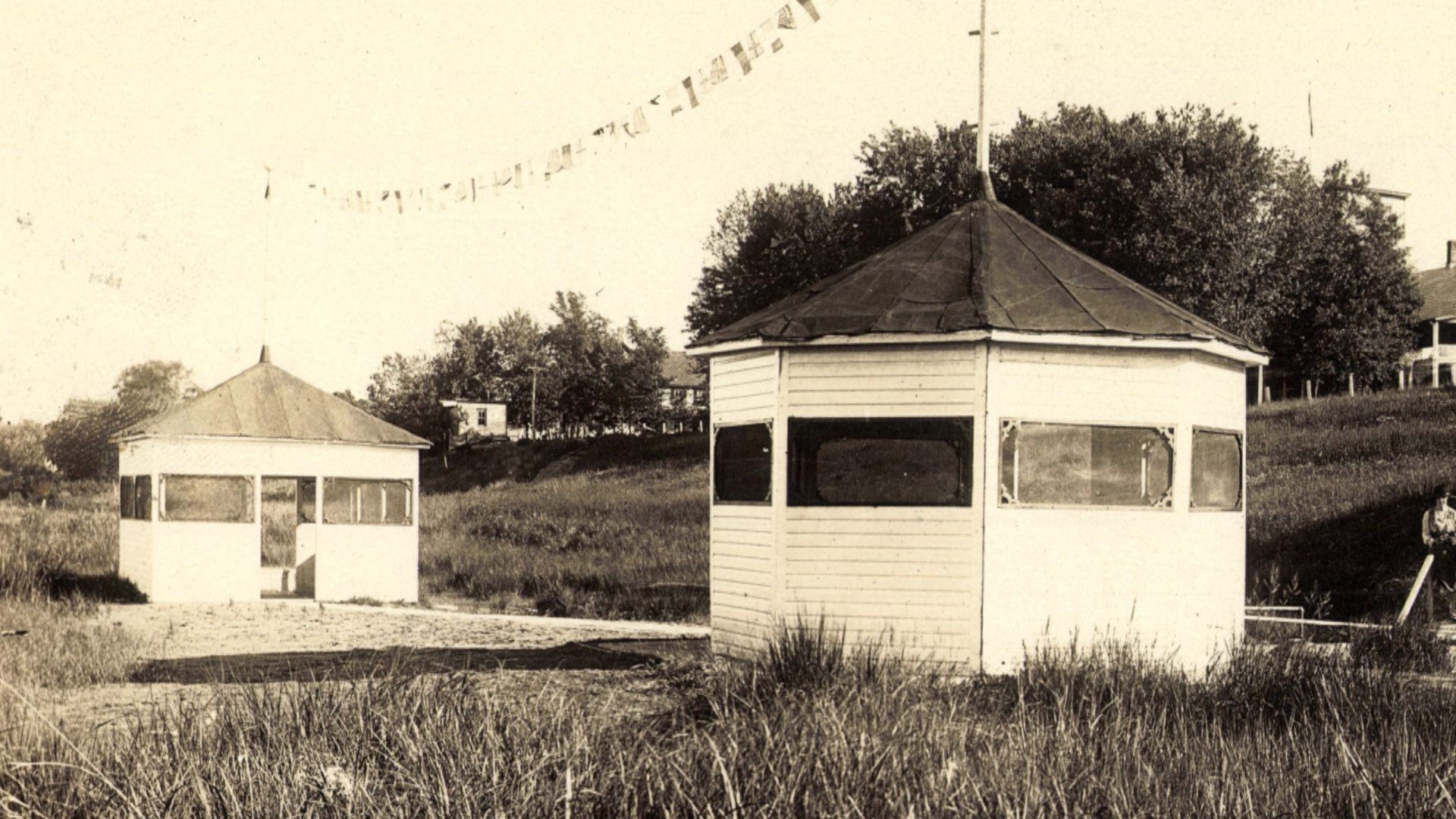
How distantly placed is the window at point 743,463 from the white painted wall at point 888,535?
36 centimetres

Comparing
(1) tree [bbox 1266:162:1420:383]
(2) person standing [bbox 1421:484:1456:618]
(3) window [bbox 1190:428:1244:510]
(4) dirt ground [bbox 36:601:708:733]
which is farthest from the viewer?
(1) tree [bbox 1266:162:1420:383]

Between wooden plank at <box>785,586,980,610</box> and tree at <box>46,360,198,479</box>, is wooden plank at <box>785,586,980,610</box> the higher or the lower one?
the lower one

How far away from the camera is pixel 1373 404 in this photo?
42.5m

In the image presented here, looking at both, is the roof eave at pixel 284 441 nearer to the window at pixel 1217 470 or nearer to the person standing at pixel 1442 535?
the window at pixel 1217 470

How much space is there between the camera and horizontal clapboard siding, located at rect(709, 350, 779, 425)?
1302cm

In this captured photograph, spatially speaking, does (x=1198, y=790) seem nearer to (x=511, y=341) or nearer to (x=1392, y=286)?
(x=1392, y=286)

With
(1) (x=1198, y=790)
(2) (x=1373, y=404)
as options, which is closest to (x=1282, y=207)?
(2) (x=1373, y=404)

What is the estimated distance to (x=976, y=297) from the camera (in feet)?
41.9

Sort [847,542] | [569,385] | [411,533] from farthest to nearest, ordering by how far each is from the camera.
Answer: [569,385] → [411,533] → [847,542]

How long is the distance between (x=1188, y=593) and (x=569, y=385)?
6514cm

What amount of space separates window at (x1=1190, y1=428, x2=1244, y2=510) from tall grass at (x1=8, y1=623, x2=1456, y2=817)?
3982mm

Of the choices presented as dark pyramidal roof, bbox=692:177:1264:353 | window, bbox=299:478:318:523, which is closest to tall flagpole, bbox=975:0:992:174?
dark pyramidal roof, bbox=692:177:1264:353

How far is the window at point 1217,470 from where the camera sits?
43.3 ft

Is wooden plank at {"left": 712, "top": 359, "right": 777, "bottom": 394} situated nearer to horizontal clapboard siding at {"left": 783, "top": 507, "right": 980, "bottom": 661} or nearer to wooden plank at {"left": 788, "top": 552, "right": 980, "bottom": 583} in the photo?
A: horizontal clapboard siding at {"left": 783, "top": 507, "right": 980, "bottom": 661}
